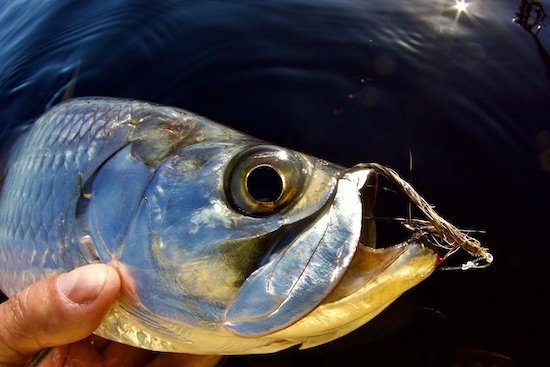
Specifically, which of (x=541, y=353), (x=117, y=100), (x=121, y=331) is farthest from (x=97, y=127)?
(x=541, y=353)

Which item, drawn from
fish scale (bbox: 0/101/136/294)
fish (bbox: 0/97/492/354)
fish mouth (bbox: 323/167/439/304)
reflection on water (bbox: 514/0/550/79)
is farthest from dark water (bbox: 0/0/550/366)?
fish scale (bbox: 0/101/136/294)

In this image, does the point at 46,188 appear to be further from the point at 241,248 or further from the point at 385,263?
the point at 385,263

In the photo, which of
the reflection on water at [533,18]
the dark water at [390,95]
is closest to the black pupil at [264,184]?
the dark water at [390,95]

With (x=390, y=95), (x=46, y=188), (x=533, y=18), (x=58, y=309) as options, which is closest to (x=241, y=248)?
(x=58, y=309)

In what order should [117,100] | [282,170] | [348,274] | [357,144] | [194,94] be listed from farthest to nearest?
1. [194,94]
2. [357,144]
3. [117,100]
4. [282,170]
5. [348,274]

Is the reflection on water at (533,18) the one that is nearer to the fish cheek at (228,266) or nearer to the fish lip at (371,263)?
the fish lip at (371,263)

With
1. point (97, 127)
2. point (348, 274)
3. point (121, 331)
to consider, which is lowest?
point (121, 331)

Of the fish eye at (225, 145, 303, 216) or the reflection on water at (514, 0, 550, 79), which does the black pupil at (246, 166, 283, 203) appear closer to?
the fish eye at (225, 145, 303, 216)

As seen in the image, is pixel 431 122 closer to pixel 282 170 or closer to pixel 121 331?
pixel 282 170
